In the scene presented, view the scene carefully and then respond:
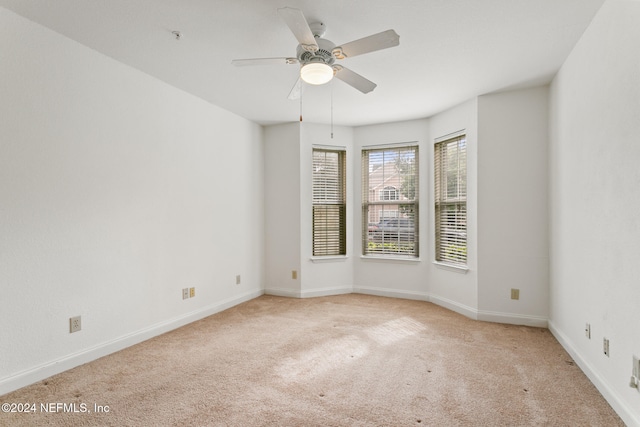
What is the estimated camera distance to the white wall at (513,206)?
3457mm

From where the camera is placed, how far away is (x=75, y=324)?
8.44ft

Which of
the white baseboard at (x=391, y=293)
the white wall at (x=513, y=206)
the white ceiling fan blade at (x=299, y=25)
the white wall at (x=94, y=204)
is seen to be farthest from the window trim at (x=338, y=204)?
the white ceiling fan blade at (x=299, y=25)

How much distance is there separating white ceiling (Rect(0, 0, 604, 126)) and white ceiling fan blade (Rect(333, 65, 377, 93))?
0.28 metres

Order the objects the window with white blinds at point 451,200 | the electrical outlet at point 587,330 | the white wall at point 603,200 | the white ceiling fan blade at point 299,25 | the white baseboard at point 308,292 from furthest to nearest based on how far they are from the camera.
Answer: the white baseboard at point 308,292, the window with white blinds at point 451,200, the electrical outlet at point 587,330, the white wall at point 603,200, the white ceiling fan blade at point 299,25

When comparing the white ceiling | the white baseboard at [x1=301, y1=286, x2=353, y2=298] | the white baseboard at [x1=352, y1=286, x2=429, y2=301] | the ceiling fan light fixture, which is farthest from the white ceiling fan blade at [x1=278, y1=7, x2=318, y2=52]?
the white baseboard at [x1=352, y1=286, x2=429, y2=301]

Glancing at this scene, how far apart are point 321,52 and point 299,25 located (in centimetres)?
46

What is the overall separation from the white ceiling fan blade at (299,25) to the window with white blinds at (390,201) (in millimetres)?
2961

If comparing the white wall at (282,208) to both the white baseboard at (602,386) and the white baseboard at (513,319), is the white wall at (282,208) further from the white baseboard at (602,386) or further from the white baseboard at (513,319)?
the white baseboard at (602,386)

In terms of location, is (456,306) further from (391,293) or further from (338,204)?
(338,204)

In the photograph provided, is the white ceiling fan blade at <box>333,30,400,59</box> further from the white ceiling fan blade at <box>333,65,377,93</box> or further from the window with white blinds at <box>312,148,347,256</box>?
the window with white blinds at <box>312,148,347,256</box>

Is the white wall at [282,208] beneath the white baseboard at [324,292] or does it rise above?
above

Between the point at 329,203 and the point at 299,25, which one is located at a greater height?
the point at 299,25

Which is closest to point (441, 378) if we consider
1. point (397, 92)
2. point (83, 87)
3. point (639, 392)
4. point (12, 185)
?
point (639, 392)

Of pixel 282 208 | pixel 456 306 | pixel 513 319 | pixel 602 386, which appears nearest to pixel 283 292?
pixel 282 208
